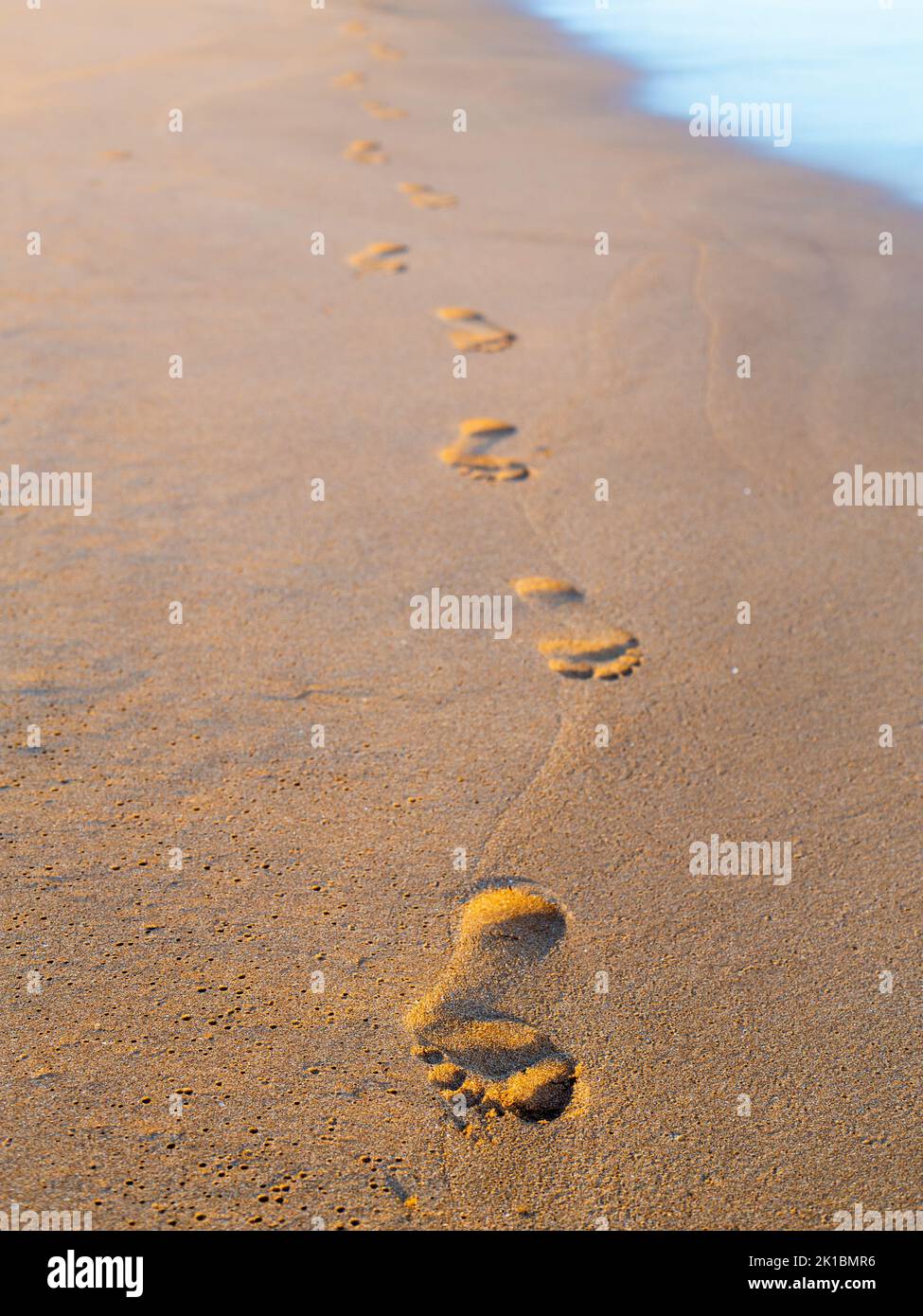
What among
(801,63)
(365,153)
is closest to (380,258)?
(365,153)

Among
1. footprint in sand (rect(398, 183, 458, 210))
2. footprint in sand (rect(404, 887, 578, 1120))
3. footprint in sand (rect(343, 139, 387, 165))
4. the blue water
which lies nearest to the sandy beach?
footprint in sand (rect(404, 887, 578, 1120))

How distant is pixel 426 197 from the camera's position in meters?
6.14

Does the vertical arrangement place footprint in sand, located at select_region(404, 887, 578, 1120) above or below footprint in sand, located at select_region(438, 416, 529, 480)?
below

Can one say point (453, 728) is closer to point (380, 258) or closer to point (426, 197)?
point (380, 258)

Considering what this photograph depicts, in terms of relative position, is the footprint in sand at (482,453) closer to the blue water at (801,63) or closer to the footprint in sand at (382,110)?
the blue water at (801,63)

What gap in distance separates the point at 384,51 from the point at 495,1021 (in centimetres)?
948

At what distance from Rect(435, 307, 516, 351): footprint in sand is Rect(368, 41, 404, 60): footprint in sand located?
569cm

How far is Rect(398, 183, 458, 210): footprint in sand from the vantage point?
602 cm

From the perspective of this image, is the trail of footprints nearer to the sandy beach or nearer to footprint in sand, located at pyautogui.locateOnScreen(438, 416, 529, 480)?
the sandy beach

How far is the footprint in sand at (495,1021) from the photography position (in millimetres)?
1862

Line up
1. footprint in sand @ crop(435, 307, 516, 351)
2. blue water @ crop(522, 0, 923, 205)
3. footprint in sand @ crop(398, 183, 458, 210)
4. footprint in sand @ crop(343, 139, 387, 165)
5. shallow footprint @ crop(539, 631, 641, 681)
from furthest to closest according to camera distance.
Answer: blue water @ crop(522, 0, 923, 205) → footprint in sand @ crop(343, 139, 387, 165) → footprint in sand @ crop(398, 183, 458, 210) → footprint in sand @ crop(435, 307, 516, 351) → shallow footprint @ crop(539, 631, 641, 681)

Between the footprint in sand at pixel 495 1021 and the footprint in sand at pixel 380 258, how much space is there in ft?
12.2
